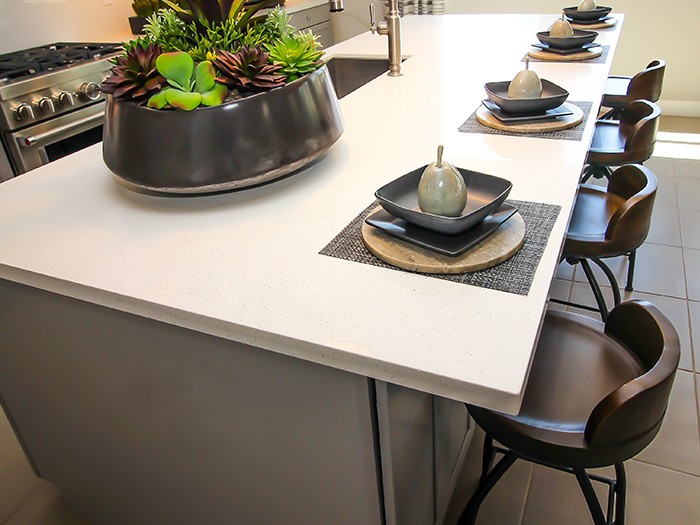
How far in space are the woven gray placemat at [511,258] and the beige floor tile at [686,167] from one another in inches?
109

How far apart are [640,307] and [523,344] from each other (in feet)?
1.68

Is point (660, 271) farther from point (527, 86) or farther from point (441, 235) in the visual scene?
point (441, 235)

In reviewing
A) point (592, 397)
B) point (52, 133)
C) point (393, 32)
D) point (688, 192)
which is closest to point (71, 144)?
point (52, 133)

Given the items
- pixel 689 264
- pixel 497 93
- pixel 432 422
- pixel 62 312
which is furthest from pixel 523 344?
pixel 689 264

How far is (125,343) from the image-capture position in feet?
3.63

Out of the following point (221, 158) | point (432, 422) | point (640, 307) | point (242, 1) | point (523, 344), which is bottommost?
point (432, 422)

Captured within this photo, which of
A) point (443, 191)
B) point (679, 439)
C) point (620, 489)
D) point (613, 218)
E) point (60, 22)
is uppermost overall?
point (60, 22)

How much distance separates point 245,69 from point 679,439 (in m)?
1.64

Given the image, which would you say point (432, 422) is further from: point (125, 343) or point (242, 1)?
point (242, 1)

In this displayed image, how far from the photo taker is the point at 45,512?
1.68 meters

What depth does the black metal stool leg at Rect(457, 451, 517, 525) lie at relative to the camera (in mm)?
1173

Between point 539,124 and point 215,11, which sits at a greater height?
point 215,11

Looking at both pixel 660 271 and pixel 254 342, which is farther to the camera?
pixel 660 271

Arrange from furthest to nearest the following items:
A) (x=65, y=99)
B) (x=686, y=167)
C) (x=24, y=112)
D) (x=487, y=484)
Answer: (x=686, y=167)
(x=65, y=99)
(x=24, y=112)
(x=487, y=484)
